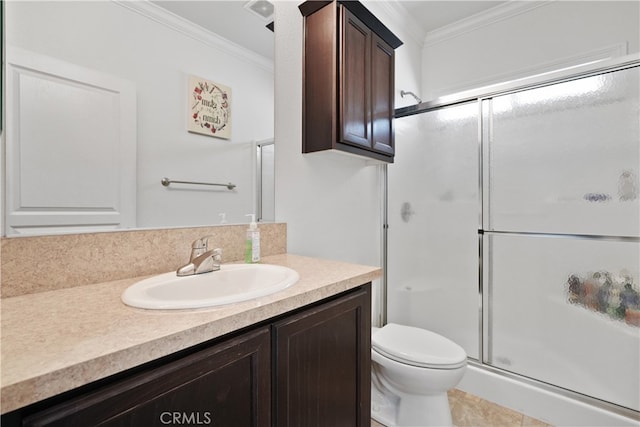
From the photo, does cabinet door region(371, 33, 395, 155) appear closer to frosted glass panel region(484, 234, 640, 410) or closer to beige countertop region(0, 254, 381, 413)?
frosted glass panel region(484, 234, 640, 410)

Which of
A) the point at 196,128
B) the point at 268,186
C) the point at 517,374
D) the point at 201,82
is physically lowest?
the point at 517,374

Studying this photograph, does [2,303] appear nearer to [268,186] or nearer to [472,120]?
[268,186]

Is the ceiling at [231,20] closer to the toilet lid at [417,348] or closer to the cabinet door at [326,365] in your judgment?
the cabinet door at [326,365]

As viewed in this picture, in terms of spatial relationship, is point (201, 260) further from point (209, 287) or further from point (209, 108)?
point (209, 108)

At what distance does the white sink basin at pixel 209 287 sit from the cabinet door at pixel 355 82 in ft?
2.27

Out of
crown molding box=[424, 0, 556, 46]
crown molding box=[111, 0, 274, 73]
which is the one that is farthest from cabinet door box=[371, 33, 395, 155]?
crown molding box=[424, 0, 556, 46]

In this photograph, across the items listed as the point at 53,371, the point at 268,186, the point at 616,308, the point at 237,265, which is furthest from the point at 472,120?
the point at 53,371

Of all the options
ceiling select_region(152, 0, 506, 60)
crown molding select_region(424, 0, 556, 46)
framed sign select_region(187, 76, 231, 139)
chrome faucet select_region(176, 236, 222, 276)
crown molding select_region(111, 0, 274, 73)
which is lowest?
chrome faucet select_region(176, 236, 222, 276)

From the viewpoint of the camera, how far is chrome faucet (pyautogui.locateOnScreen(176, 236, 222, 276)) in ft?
3.14

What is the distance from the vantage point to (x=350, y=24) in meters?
1.39

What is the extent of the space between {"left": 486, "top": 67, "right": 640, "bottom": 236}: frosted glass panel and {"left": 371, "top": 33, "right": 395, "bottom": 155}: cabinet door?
64 cm

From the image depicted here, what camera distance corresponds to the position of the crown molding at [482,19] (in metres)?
2.17

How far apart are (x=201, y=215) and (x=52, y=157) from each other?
457mm

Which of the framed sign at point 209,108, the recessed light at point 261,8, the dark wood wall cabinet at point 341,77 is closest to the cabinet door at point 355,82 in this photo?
the dark wood wall cabinet at point 341,77
